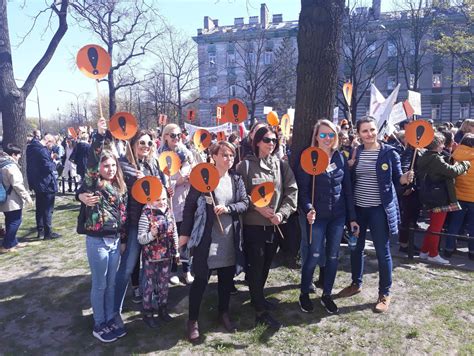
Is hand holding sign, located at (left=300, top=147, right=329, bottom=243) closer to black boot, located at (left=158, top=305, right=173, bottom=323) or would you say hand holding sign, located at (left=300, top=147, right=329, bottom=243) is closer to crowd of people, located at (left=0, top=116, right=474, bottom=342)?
crowd of people, located at (left=0, top=116, right=474, bottom=342)

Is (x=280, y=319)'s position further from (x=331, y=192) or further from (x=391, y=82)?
(x=391, y=82)

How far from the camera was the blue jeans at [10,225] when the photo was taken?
19.8ft

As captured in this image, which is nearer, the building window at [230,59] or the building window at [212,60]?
the building window at [230,59]

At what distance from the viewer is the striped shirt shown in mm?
3742

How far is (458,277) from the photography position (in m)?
4.62

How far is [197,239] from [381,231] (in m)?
1.96

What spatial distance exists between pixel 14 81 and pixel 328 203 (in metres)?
10.0

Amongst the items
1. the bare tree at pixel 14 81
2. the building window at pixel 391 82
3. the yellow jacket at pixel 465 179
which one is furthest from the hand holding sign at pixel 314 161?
the building window at pixel 391 82

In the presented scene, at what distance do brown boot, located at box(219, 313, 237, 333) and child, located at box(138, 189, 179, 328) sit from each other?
0.57 meters

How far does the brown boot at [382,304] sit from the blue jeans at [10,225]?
18.9ft

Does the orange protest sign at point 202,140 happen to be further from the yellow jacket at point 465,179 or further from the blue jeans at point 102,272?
the yellow jacket at point 465,179

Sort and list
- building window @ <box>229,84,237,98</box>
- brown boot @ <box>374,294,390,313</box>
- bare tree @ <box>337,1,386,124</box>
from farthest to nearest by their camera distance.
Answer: building window @ <box>229,84,237,98</box> < bare tree @ <box>337,1,386,124</box> < brown boot @ <box>374,294,390,313</box>

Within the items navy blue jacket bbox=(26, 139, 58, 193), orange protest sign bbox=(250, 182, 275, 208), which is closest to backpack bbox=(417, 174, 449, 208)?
orange protest sign bbox=(250, 182, 275, 208)

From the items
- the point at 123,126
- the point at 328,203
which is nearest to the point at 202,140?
the point at 123,126
